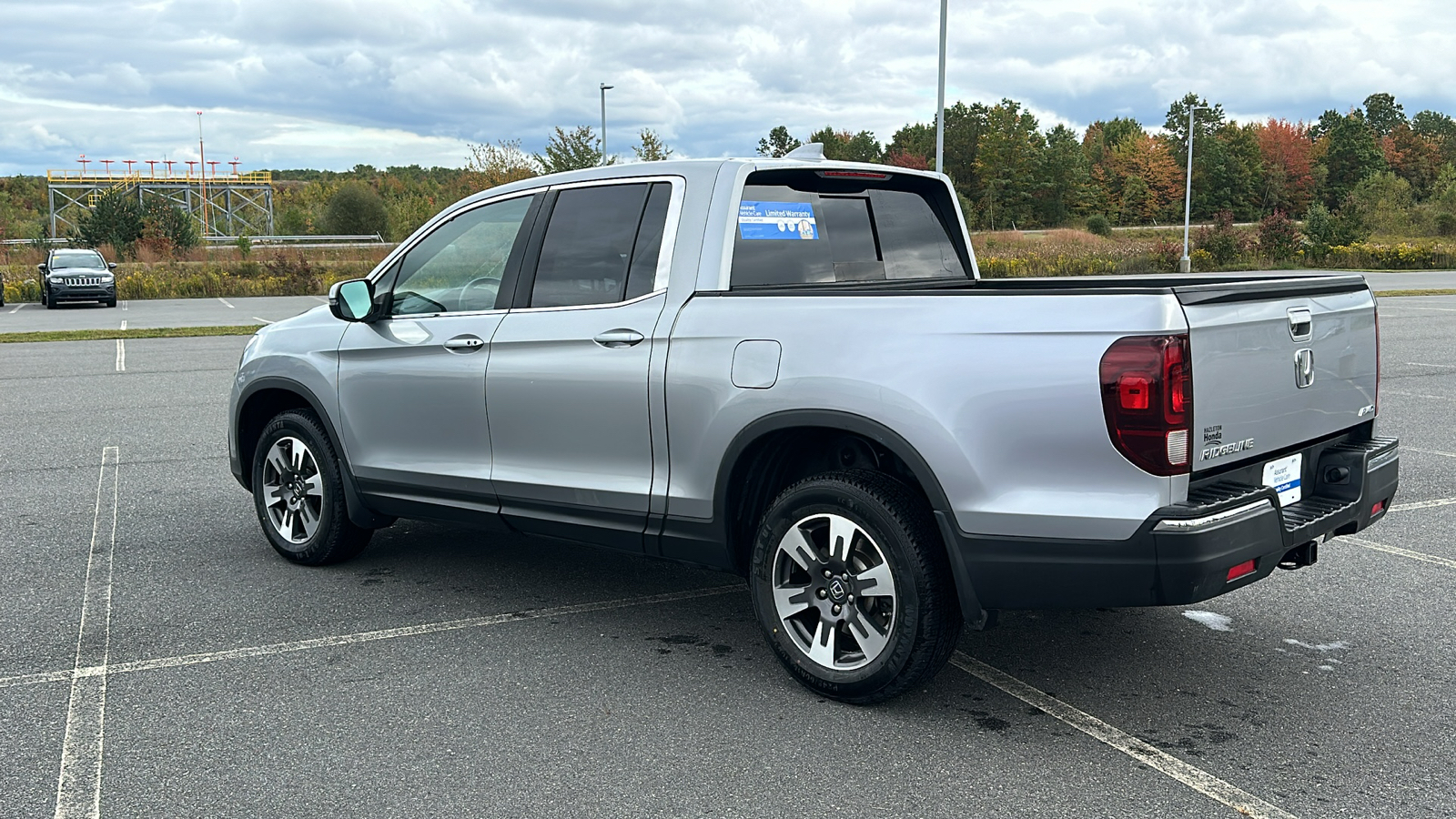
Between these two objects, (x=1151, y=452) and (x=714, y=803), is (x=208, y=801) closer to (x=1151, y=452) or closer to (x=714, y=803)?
(x=714, y=803)

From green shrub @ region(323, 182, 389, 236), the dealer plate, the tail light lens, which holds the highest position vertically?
green shrub @ region(323, 182, 389, 236)

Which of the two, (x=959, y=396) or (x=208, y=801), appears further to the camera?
(x=959, y=396)

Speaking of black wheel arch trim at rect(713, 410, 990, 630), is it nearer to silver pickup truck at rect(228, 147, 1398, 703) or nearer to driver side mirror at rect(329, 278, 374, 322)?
silver pickup truck at rect(228, 147, 1398, 703)

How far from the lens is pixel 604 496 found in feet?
15.2

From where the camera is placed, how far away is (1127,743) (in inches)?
147

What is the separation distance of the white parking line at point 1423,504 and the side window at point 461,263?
525cm

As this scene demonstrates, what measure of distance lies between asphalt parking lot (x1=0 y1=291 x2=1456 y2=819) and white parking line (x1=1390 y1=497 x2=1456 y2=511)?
0.44m

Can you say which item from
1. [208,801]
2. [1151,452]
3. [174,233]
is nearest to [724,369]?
[1151,452]

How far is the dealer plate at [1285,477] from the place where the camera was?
A: 3893mm

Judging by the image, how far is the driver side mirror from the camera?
17.9 ft

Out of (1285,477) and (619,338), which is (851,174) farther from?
(1285,477)

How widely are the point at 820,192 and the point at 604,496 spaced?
1.50 metres

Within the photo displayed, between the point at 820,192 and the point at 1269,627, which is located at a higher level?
the point at 820,192

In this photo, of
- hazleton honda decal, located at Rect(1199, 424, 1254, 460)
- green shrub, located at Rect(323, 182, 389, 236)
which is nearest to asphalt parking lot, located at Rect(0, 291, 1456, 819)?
hazleton honda decal, located at Rect(1199, 424, 1254, 460)
